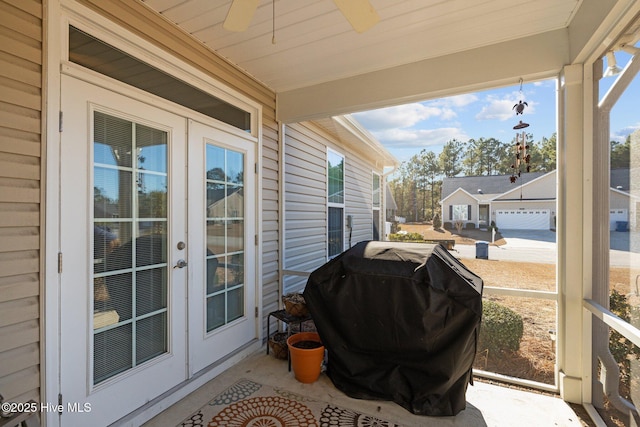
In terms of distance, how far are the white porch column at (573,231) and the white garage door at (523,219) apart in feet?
0.93

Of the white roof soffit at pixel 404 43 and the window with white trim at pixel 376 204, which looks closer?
the white roof soffit at pixel 404 43

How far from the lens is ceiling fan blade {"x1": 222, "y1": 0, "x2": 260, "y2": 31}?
1.47 metres

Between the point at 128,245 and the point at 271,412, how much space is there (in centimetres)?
150

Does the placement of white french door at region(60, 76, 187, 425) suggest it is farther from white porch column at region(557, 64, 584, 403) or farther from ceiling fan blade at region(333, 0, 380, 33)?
white porch column at region(557, 64, 584, 403)

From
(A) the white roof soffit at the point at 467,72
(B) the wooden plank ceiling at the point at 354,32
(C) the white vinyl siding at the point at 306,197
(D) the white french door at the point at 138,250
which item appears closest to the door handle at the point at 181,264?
(D) the white french door at the point at 138,250

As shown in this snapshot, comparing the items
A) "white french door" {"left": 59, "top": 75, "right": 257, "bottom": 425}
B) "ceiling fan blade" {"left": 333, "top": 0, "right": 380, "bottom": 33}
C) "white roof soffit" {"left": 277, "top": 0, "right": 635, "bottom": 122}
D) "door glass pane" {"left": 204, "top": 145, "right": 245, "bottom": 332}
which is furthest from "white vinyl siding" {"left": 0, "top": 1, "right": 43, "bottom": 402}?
"white roof soffit" {"left": 277, "top": 0, "right": 635, "bottom": 122}

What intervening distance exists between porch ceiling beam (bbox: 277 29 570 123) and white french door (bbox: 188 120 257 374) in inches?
33.6

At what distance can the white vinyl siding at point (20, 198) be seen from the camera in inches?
57.5

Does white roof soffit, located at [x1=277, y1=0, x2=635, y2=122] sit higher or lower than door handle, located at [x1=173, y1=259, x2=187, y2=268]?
higher

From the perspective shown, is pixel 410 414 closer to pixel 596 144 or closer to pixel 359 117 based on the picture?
pixel 596 144

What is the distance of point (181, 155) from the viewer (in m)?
2.38

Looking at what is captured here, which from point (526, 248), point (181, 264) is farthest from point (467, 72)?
point (181, 264)

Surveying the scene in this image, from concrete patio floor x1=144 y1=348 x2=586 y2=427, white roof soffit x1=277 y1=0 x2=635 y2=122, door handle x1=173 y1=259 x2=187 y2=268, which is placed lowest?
concrete patio floor x1=144 y1=348 x2=586 y2=427

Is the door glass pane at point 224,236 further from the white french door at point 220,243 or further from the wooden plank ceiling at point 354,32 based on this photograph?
the wooden plank ceiling at point 354,32
